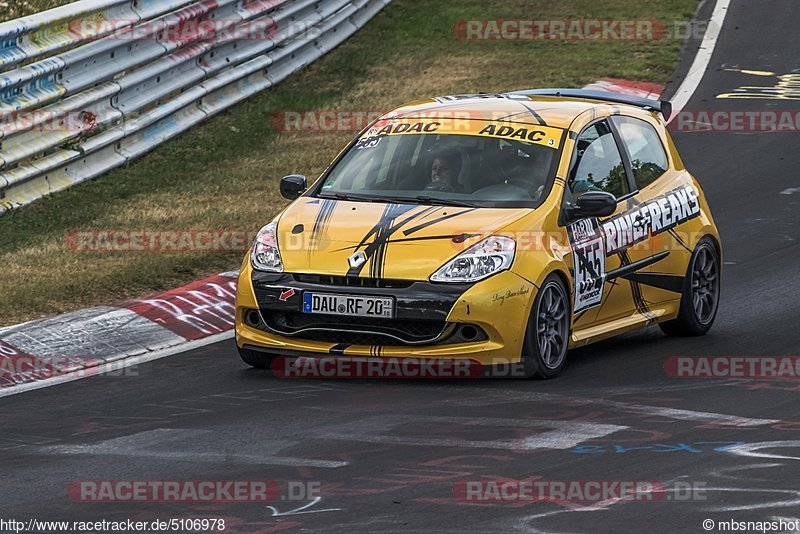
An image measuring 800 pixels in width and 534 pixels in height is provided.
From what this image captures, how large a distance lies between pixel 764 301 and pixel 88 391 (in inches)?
202

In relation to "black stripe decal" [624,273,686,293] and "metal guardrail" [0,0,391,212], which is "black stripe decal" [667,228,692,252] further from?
"metal guardrail" [0,0,391,212]

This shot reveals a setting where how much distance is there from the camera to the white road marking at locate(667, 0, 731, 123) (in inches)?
730

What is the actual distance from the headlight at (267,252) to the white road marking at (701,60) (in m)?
9.05

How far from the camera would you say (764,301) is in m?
11.9

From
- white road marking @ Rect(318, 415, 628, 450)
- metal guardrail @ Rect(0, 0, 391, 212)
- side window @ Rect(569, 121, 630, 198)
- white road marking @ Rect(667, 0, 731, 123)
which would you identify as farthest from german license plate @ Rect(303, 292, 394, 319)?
white road marking @ Rect(667, 0, 731, 123)

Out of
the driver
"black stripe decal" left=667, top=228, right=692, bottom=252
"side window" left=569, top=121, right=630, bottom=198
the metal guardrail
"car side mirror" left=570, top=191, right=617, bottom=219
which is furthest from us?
the metal guardrail

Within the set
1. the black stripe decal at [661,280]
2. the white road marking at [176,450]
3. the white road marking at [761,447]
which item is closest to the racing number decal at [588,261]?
the black stripe decal at [661,280]

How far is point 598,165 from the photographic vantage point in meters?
10.5

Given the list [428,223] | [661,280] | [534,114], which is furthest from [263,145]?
[428,223]

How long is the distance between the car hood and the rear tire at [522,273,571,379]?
18.6 inches

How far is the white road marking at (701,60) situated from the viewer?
18539 mm

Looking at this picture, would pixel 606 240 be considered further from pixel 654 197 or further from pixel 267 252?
pixel 267 252

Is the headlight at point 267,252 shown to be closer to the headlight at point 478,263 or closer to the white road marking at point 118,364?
the white road marking at point 118,364

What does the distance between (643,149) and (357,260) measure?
107 inches
